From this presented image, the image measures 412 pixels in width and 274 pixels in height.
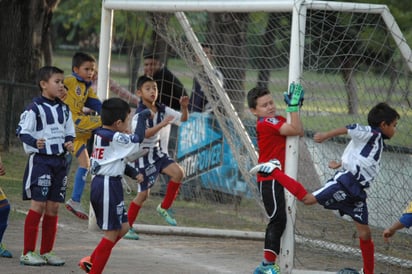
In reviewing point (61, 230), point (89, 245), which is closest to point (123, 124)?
point (89, 245)

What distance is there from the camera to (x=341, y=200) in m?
7.64

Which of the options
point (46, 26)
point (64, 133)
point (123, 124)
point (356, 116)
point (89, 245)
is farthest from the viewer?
point (46, 26)

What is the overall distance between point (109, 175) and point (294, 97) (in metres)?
1.75

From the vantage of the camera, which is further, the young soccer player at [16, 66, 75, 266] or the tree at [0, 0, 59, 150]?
the tree at [0, 0, 59, 150]

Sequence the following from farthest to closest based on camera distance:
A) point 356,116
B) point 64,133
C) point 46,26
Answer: point 46,26
point 356,116
point 64,133

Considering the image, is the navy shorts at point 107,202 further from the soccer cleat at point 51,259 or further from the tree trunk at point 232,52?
the tree trunk at point 232,52

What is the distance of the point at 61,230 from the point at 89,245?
82 cm

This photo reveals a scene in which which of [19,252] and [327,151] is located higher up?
[327,151]

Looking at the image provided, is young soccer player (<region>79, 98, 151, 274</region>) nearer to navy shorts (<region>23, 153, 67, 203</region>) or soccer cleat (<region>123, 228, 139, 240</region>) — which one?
navy shorts (<region>23, 153, 67, 203</region>)

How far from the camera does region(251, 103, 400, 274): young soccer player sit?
754 centimetres

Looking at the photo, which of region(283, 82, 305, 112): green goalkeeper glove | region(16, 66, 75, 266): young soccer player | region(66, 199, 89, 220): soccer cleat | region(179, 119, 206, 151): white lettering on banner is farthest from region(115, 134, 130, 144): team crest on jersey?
region(179, 119, 206, 151): white lettering on banner

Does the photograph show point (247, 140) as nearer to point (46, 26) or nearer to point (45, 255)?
point (45, 255)

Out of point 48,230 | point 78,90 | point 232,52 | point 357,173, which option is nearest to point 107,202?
point 48,230

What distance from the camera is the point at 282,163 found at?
791cm
